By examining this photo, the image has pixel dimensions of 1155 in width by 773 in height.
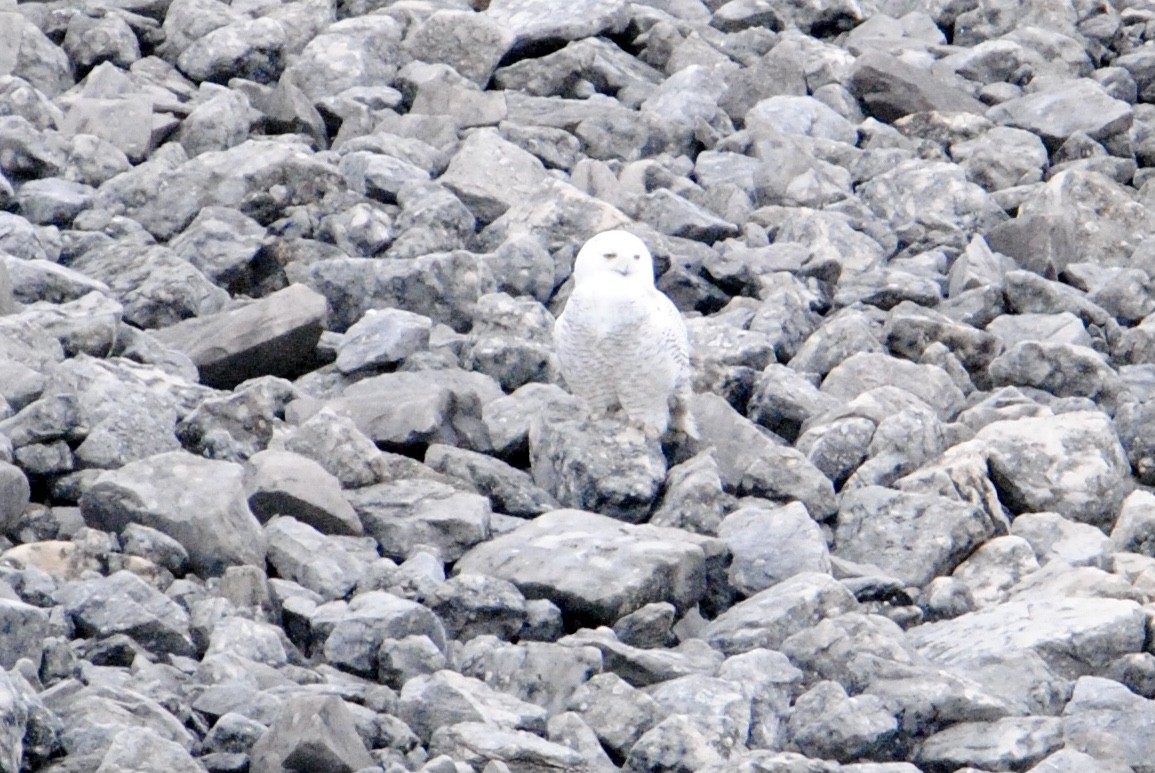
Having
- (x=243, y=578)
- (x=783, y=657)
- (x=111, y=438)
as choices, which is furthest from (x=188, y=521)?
(x=783, y=657)

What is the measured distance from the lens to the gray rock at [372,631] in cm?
712

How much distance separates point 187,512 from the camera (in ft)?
25.5

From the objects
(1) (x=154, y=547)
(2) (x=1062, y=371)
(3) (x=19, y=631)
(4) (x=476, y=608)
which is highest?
(3) (x=19, y=631)

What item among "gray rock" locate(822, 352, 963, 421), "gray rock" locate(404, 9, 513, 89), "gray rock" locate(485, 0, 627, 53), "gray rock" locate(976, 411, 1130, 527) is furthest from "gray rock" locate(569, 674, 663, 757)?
"gray rock" locate(485, 0, 627, 53)

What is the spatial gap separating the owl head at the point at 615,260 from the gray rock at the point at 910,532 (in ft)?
4.95

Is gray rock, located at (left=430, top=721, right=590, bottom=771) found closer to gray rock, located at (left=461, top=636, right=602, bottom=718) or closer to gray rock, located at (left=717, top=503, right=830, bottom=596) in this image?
gray rock, located at (left=461, top=636, right=602, bottom=718)

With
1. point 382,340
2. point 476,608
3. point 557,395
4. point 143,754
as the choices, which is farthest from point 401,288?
point 143,754

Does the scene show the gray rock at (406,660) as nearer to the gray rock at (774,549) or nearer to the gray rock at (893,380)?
the gray rock at (774,549)

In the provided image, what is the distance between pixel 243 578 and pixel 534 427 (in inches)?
90.4

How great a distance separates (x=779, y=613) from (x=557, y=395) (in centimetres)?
246

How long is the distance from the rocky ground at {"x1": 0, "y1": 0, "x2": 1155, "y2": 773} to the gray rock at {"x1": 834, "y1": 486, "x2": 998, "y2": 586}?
2cm

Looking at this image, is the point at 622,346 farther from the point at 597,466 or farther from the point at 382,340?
the point at 382,340

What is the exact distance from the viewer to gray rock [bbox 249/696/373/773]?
6078 mm

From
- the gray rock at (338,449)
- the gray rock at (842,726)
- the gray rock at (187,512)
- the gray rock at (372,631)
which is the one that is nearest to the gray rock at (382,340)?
the gray rock at (338,449)
